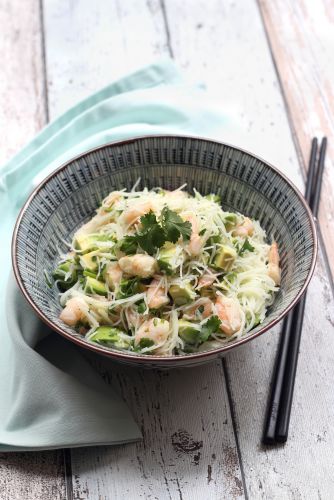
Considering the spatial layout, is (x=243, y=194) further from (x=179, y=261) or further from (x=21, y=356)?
(x=21, y=356)

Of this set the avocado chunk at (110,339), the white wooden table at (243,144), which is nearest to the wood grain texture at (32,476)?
the white wooden table at (243,144)

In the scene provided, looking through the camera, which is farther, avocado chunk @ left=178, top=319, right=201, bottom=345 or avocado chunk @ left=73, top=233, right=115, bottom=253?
avocado chunk @ left=73, top=233, right=115, bottom=253

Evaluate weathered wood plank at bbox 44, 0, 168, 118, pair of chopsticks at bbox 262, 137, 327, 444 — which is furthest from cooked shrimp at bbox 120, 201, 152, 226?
weathered wood plank at bbox 44, 0, 168, 118

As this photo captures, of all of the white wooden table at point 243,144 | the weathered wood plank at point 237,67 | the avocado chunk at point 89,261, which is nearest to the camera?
the white wooden table at point 243,144

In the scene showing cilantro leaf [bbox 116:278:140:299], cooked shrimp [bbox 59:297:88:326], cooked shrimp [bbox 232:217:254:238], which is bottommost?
cooked shrimp [bbox 59:297:88:326]

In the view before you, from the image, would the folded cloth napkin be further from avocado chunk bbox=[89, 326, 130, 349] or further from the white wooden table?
avocado chunk bbox=[89, 326, 130, 349]

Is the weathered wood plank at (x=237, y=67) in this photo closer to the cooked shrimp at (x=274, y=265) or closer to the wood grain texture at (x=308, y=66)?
the wood grain texture at (x=308, y=66)
